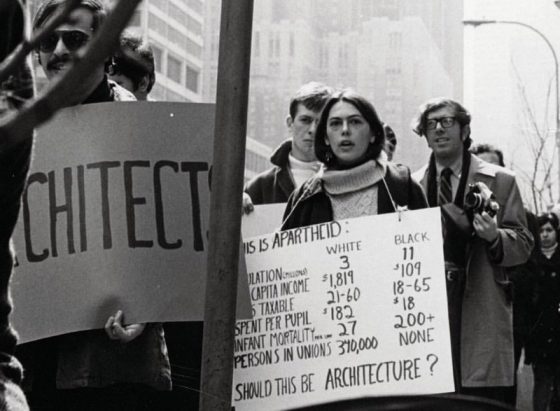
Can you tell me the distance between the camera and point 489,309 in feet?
21.3

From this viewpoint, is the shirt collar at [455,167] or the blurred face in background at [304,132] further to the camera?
the shirt collar at [455,167]

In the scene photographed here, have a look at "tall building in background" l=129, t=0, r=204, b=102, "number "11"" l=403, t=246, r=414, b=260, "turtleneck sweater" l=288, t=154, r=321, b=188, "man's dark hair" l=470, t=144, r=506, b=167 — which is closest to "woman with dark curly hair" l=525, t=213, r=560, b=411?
"man's dark hair" l=470, t=144, r=506, b=167

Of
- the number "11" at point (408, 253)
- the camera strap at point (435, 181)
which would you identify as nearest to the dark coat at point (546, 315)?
the camera strap at point (435, 181)

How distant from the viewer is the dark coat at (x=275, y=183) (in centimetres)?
665

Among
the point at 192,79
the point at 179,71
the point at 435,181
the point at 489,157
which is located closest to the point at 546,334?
the point at 489,157

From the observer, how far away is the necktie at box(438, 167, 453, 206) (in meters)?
6.75

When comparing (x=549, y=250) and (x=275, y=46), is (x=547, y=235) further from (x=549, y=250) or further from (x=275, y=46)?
(x=275, y=46)

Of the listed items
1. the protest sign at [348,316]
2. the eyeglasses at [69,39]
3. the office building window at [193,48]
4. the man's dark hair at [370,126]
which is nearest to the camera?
the eyeglasses at [69,39]

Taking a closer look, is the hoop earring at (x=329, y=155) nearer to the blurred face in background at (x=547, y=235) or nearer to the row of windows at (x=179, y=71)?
the blurred face in background at (x=547, y=235)

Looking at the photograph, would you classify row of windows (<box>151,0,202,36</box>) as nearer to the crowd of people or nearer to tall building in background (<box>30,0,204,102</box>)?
tall building in background (<box>30,0,204,102</box>)

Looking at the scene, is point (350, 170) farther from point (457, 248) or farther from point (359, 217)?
point (457, 248)

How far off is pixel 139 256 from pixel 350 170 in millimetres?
1474

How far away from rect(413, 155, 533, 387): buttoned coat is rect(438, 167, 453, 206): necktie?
1.00ft

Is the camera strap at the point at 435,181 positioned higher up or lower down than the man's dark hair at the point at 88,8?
higher up
